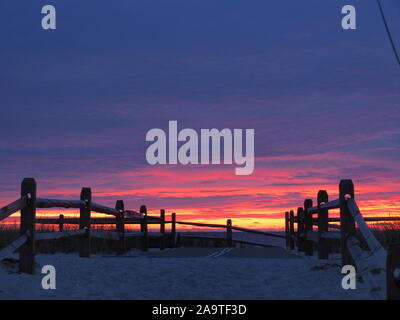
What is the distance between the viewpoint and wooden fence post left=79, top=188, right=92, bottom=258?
44.4 feet

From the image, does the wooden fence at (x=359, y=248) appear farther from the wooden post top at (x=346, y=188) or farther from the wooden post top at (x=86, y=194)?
the wooden post top at (x=86, y=194)

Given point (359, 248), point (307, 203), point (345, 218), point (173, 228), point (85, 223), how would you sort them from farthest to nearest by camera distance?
point (173, 228) → point (307, 203) → point (85, 223) → point (345, 218) → point (359, 248)

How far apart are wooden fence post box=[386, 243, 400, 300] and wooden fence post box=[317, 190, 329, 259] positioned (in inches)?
293

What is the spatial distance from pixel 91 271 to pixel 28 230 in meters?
1.32

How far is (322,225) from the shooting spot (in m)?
12.3

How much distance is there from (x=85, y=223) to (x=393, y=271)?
10037 millimetres

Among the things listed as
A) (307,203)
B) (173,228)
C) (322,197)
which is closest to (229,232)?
(173,228)

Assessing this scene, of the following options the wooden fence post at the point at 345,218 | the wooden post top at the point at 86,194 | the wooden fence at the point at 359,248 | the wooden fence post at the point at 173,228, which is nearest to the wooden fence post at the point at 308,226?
the wooden fence at the point at 359,248

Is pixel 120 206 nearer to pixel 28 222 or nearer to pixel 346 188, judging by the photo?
pixel 28 222

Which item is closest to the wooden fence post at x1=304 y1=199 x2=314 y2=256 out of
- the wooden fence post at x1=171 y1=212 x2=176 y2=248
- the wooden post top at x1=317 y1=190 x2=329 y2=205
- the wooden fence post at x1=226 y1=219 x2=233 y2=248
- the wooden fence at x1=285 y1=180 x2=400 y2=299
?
the wooden fence at x1=285 y1=180 x2=400 y2=299

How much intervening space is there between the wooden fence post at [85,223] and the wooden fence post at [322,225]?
524cm

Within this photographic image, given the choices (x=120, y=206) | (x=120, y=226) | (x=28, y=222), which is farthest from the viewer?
(x=120, y=206)

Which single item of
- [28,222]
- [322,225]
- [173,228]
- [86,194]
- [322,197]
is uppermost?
[86,194]

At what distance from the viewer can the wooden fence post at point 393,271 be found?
184 inches
